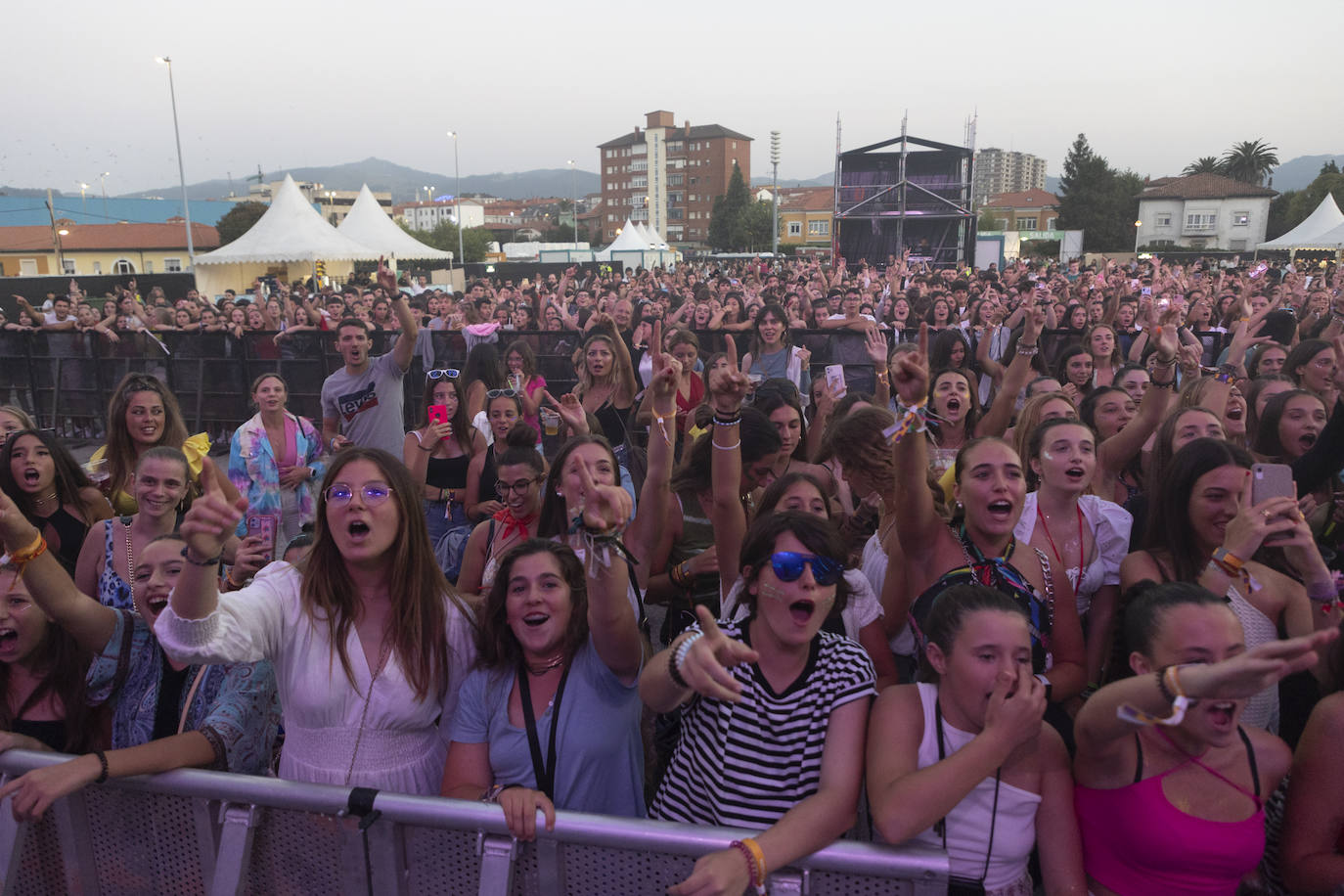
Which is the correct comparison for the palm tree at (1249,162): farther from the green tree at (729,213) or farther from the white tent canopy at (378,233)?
the white tent canopy at (378,233)

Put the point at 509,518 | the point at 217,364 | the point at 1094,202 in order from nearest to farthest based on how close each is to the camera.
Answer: the point at 509,518, the point at 217,364, the point at 1094,202

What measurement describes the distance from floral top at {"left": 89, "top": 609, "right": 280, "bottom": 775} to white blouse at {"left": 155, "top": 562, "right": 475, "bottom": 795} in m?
0.25

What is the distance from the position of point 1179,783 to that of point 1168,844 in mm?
147

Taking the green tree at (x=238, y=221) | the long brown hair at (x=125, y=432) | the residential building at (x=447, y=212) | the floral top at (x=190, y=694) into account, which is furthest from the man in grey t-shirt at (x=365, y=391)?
the residential building at (x=447, y=212)

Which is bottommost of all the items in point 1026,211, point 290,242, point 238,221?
point 290,242

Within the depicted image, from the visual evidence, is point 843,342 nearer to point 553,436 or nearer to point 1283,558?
point 553,436

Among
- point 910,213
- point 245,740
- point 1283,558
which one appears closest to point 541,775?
point 245,740

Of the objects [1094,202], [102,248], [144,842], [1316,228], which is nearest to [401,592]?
[144,842]

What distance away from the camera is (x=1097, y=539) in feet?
10.5

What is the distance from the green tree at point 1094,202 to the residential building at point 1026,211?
3518cm

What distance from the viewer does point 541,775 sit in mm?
2334

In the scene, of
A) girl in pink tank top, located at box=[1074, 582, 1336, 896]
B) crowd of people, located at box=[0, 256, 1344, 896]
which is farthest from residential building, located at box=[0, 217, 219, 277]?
girl in pink tank top, located at box=[1074, 582, 1336, 896]

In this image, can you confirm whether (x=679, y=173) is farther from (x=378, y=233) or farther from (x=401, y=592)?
(x=401, y=592)

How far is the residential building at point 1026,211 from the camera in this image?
4577 inches
